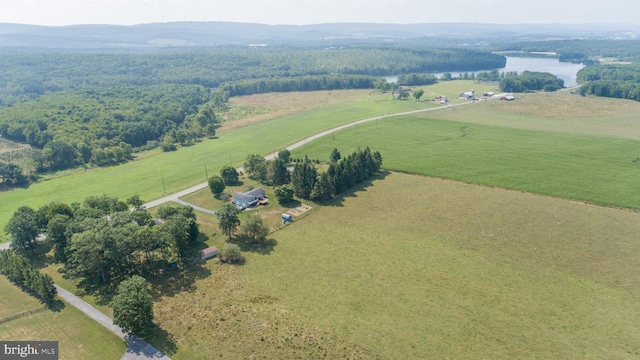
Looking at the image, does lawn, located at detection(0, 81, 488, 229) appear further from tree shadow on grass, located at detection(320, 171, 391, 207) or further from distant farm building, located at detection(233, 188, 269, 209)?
tree shadow on grass, located at detection(320, 171, 391, 207)

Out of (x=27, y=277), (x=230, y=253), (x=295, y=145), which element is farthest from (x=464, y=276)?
(x=295, y=145)

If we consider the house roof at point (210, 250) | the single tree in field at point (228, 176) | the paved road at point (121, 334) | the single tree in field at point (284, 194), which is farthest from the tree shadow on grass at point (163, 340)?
the single tree in field at point (228, 176)

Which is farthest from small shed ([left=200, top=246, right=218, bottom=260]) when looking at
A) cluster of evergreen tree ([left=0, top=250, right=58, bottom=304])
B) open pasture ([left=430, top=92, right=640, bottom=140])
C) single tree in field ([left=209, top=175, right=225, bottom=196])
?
open pasture ([left=430, top=92, right=640, bottom=140])

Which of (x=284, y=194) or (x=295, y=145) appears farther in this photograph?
(x=295, y=145)

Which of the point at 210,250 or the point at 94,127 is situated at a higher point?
the point at 94,127

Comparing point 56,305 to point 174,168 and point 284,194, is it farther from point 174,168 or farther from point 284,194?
point 174,168

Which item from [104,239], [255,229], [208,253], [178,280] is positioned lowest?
[178,280]

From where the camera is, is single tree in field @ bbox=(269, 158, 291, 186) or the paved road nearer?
the paved road
